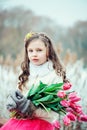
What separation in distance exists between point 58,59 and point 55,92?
0.32 metres

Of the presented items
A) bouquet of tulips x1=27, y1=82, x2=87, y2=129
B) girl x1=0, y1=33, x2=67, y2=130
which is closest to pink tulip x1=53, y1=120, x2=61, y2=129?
girl x1=0, y1=33, x2=67, y2=130

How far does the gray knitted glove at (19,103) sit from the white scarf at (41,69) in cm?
30

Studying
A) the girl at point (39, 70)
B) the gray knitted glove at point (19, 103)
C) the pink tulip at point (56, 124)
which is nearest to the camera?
the gray knitted glove at point (19, 103)

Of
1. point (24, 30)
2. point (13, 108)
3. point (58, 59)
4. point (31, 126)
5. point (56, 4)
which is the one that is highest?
point (56, 4)

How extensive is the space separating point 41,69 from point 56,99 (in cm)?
30

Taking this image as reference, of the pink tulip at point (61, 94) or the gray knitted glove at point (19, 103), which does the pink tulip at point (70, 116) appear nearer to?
the pink tulip at point (61, 94)

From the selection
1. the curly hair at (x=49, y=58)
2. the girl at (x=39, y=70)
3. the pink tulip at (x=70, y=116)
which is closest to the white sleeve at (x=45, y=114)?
the girl at (x=39, y=70)

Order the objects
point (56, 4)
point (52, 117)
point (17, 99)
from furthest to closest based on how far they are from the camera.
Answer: point (56, 4) → point (52, 117) → point (17, 99)

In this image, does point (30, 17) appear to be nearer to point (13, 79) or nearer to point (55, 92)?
point (13, 79)

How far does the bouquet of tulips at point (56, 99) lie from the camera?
7.04 feet

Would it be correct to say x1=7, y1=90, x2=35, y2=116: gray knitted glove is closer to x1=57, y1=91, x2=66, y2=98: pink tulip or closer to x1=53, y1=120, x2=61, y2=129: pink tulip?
x1=57, y1=91, x2=66, y2=98: pink tulip

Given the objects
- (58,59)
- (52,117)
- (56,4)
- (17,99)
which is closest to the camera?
(17,99)

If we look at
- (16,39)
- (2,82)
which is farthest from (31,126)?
(16,39)

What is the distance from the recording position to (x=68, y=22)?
280 cm
